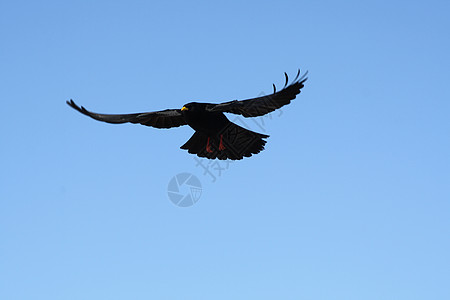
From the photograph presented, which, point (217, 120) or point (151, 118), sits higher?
point (151, 118)

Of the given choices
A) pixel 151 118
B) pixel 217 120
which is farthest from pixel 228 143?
pixel 151 118

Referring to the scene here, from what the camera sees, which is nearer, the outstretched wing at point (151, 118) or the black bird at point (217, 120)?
the black bird at point (217, 120)

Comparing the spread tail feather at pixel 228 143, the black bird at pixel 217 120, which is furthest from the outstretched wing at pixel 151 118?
the spread tail feather at pixel 228 143

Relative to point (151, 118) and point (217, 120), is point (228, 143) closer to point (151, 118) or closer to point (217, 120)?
point (217, 120)

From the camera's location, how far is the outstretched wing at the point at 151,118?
1381 cm

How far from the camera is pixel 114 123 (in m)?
13.8

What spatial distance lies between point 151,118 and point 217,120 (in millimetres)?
1480

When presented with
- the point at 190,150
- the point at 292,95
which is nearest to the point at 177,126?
the point at 190,150

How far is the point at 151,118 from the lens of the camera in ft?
46.1

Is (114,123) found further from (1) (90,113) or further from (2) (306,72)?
(2) (306,72)

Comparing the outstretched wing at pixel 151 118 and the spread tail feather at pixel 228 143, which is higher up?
the outstretched wing at pixel 151 118

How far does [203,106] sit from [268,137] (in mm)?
1559

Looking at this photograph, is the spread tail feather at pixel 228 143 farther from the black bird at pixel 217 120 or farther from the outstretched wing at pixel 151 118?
the outstretched wing at pixel 151 118

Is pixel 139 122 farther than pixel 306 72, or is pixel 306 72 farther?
pixel 139 122
